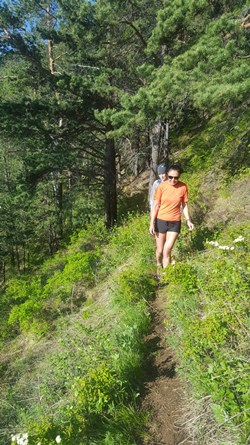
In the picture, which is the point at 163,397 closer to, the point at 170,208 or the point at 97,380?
the point at 97,380

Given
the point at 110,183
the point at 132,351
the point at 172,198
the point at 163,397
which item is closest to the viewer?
the point at 163,397

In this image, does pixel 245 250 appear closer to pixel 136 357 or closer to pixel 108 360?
pixel 136 357

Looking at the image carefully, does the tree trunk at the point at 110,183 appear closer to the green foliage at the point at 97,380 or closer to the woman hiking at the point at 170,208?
the green foliage at the point at 97,380

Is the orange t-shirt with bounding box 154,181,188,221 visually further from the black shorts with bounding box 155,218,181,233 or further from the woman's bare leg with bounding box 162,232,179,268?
the woman's bare leg with bounding box 162,232,179,268

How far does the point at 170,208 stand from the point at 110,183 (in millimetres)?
7468

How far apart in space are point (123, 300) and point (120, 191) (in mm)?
12520

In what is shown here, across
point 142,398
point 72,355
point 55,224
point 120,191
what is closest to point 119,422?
point 142,398

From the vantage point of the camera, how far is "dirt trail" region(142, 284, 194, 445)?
2.35m

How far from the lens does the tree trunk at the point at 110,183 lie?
11.7 m

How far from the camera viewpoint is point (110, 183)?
38.8 feet

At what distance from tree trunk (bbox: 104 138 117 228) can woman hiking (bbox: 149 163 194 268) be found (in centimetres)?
722

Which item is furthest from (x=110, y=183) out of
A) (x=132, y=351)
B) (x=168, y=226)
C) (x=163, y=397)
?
(x=163, y=397)

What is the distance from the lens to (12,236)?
16672mm

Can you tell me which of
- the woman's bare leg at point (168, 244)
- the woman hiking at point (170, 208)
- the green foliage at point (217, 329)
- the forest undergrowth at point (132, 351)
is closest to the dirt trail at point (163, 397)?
the forest undergrowth at point (132, 351)
